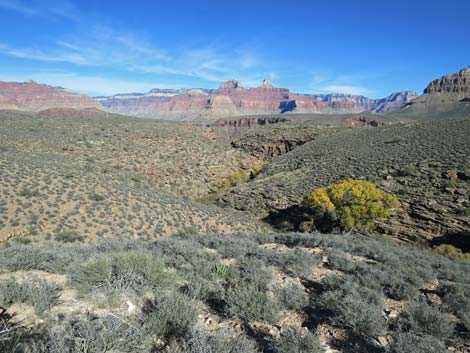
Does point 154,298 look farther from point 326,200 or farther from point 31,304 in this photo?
point 326,200

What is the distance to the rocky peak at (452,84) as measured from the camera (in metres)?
162

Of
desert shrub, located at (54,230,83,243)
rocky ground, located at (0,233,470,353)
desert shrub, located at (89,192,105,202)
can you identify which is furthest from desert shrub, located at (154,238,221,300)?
desert shrub, located at (89,192,105,202)

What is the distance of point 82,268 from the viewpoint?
5.24 m

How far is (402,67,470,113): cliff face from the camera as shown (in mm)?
142500

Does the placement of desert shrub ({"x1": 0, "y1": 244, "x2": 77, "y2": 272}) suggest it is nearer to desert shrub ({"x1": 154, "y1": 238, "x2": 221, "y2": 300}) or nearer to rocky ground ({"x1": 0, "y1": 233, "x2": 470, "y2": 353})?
rocky ground ({"x1": 0, "y1": 233, "x2": 470, "y2": 353})

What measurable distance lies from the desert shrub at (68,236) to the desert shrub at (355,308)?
12.5 m

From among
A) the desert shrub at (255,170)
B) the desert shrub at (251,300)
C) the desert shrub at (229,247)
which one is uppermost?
the desert shrub at (251,300)

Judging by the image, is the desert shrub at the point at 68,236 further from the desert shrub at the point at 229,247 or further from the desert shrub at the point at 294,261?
the desert shrub at the point at 294,261

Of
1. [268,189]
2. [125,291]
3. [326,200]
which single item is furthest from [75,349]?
[268,189]

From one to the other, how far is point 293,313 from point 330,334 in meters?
0.76

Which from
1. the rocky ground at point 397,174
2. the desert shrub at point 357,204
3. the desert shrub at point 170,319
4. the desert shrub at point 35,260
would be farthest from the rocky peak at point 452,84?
the desert shrub at point 35,260

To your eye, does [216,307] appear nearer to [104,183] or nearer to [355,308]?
[355,308]

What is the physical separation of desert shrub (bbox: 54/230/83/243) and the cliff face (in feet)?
550

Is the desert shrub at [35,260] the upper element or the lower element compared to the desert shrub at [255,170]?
upper
